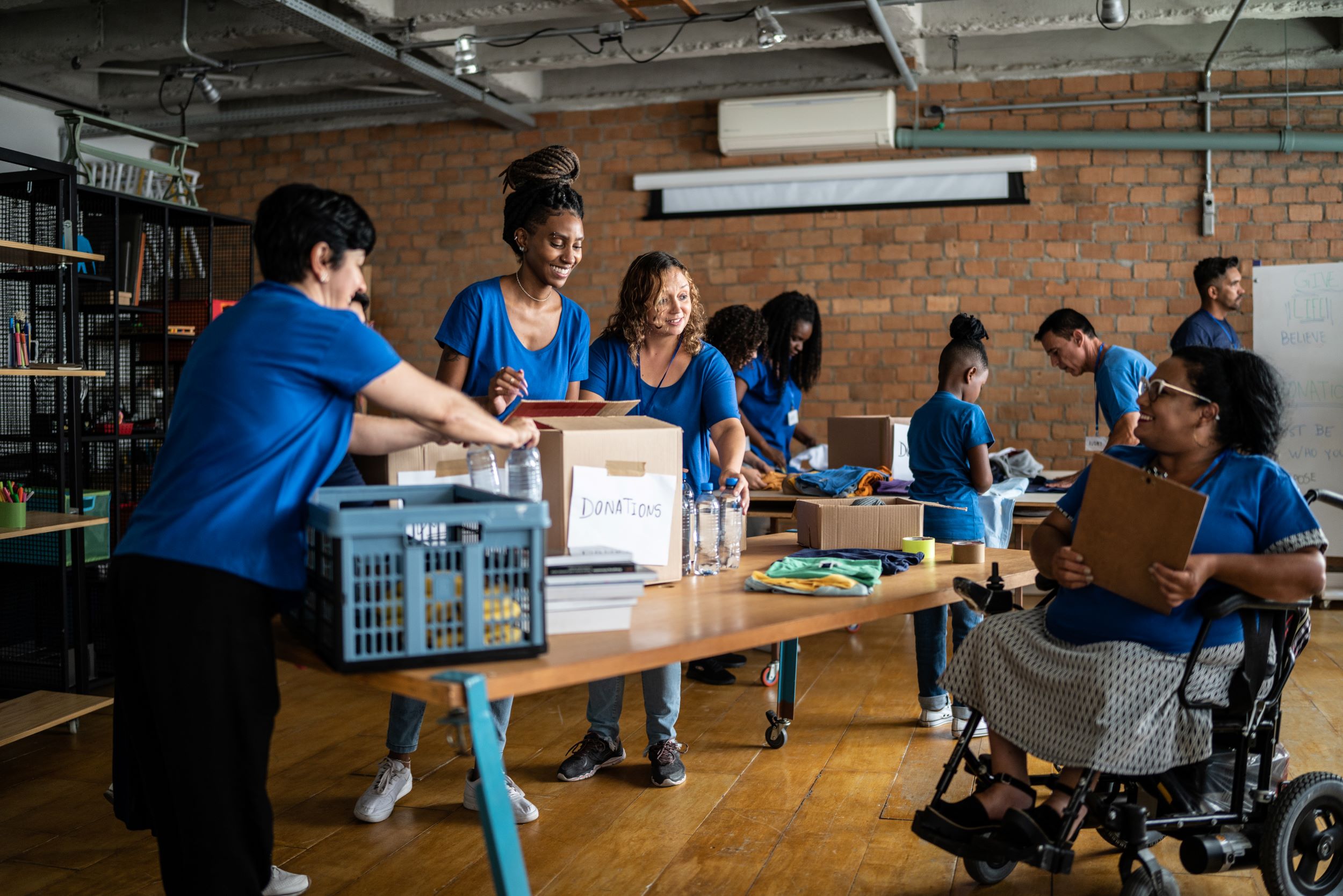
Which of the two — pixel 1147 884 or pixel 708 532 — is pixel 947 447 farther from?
pixel 1147 884

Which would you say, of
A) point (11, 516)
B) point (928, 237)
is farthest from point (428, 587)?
point (928, 237)

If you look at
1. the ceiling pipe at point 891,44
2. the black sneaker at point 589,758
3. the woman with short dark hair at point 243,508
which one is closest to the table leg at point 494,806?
the woman with short dark hair at point 243,508

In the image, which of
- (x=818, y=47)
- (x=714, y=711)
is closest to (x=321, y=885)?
(x=714, y=711)

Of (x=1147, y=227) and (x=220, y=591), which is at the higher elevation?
(x=1147, y=227)

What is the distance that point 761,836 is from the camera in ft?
8.99

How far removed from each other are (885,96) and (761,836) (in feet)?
16.0

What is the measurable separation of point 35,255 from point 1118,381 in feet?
12.2

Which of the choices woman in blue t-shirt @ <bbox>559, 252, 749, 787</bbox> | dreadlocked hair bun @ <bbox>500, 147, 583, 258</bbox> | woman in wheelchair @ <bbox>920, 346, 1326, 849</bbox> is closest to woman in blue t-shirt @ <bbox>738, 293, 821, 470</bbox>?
woman in blue t-shirt @ <bbox>559, 252, 749, 787</bbox>

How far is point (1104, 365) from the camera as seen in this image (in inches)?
154

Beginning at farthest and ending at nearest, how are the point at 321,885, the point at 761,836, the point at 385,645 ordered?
the point at 761,836 < the point at 321,885 < the point at 385,645

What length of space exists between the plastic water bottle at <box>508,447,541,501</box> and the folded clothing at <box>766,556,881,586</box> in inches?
22.0

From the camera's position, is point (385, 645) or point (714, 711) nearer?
point (385, 645)

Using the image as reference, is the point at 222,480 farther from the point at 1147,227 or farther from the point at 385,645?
the point at 1147,227

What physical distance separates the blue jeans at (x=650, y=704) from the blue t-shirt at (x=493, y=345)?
2.80ft
